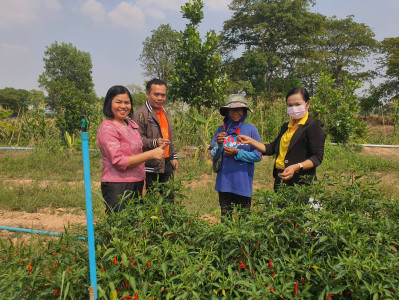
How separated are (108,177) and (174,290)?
1279 mm

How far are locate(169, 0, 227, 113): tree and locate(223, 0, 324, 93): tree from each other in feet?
57.7

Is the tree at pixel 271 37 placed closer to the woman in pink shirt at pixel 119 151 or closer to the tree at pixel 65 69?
the tree at pixel 65 69

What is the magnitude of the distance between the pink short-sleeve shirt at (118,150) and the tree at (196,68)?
5.21 meters

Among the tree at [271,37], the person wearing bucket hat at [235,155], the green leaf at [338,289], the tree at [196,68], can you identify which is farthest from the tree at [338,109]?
the tree at [271,37]

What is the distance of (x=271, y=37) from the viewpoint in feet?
88.6

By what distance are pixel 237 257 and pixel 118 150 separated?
1.18m

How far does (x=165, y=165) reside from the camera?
339 centimetres

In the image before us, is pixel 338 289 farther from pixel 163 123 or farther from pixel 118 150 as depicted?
pixel 163 123

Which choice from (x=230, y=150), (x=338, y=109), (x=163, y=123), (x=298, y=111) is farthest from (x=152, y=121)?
(x=338, y=109)

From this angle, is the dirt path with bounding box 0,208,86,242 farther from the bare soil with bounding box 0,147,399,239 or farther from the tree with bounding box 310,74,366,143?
the tree with bounding box 310,74,366,143

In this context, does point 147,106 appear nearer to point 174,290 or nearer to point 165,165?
point 165,165

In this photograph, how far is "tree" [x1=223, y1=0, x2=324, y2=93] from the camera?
25.7 meters

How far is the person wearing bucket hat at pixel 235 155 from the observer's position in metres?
2.95

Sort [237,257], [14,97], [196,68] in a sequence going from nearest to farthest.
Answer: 1. [237,257]
2. [196,68]
3. [14,97]
